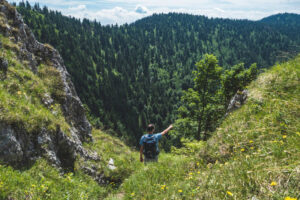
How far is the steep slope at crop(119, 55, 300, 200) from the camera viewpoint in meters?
2.81

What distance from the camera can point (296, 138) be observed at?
11.1 feet

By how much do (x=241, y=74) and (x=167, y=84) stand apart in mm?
160246

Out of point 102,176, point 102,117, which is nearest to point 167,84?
point 102,117

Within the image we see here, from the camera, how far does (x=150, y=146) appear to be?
7984 mm

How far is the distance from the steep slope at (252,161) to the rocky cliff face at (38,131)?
354 cm

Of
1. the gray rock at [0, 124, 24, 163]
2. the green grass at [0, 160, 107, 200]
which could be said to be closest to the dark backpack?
the green grass at [0, 160, 107, 200]

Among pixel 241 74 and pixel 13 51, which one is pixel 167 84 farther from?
pixel 13 51

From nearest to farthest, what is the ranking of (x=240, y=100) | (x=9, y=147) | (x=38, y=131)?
(x=9, y=147) < (x=38, y=131) < (x=240, y=100)

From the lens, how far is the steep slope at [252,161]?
2811mm

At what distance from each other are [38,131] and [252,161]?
22.8 feet

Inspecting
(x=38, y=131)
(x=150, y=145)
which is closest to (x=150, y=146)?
(x=150, y=145)

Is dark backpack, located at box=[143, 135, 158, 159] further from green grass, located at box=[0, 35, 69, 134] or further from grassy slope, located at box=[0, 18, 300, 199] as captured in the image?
green grass, located at box=[0, 35, 69, 134]

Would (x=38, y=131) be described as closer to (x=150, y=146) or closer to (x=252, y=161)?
(x=150, y=146)

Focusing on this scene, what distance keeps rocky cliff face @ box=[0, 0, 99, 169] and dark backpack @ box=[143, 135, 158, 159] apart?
352cm
